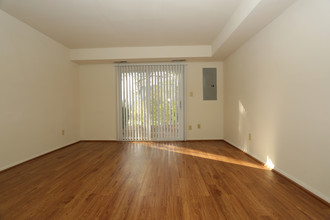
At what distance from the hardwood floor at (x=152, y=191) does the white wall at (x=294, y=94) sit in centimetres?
30

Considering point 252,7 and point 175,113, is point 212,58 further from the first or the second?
point 252,7

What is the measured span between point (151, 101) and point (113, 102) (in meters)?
1.10

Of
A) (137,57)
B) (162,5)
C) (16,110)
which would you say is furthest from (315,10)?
(16,110)

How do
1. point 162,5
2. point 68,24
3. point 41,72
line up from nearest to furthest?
point 162,5
point 68,24
point 41,72

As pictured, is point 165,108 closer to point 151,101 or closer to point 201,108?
point 151,101

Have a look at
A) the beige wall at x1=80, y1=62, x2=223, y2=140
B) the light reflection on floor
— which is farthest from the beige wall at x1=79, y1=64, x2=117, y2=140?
the light reflection on floor

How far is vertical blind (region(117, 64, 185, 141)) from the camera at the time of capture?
16.3ft

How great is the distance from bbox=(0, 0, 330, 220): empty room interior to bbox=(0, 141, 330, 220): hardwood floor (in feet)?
0.06

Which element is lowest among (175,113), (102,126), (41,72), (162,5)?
(102,126)

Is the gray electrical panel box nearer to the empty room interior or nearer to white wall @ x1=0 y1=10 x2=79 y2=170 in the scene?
the empty room interior

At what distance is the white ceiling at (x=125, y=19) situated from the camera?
2.62 m

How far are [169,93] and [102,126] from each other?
217cm

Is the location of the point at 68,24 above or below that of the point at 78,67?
above

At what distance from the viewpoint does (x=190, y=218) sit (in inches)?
59.7
